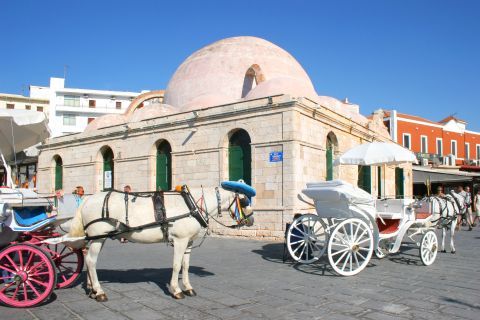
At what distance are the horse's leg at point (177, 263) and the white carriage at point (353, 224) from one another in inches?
103

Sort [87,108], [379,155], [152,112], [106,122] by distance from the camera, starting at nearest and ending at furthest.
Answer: [379,155] < [152,112] < [106,122] < [87,108]

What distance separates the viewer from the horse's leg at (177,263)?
5602 mm

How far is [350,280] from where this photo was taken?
6863 mm

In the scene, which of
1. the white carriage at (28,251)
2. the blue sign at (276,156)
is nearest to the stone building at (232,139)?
the blue sign at (276,156)

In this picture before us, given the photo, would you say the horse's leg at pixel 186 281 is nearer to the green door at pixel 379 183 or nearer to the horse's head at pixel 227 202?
the horse's head at pixel 227 202

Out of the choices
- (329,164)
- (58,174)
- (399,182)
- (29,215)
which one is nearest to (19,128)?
(29,215)

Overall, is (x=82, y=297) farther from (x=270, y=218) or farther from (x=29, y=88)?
(x=29, y=88)

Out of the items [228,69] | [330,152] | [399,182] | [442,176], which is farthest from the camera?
[442,176]

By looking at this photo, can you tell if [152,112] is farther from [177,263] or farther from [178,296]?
[178,296]

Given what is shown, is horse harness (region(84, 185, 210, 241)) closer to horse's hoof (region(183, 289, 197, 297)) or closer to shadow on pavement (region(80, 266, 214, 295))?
horse's hoof (region(183, 289, 197, 297))

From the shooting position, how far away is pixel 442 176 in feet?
87.8

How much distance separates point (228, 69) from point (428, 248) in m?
12.9

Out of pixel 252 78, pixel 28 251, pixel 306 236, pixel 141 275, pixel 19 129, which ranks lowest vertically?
pixel 141 275

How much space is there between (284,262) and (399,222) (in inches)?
98.4
